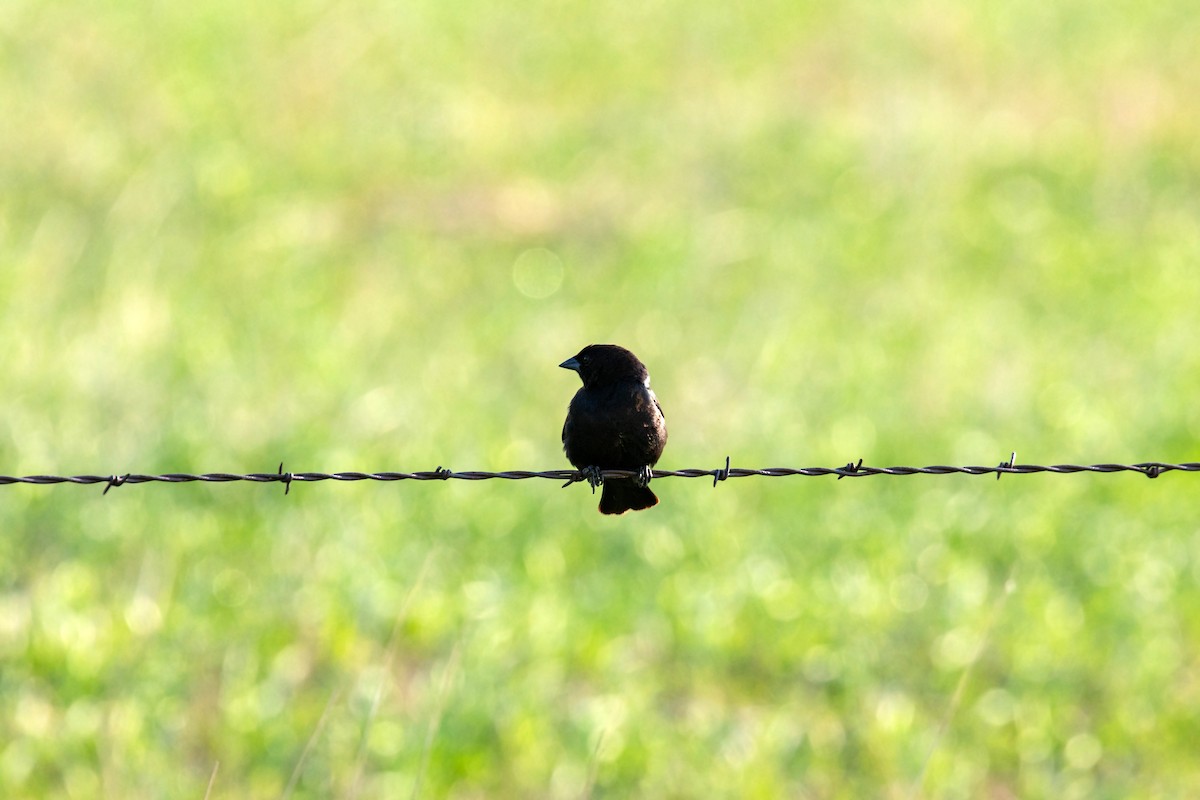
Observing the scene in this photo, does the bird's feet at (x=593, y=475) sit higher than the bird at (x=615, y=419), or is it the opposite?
the bird at (x=615, y=419)

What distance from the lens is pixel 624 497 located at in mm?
4258

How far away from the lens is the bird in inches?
160

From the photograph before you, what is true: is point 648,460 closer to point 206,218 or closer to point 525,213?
point 206,218

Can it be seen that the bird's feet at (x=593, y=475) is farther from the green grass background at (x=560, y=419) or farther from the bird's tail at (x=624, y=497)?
the green grass background at (x=560, y=419)

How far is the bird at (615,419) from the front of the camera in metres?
4.07

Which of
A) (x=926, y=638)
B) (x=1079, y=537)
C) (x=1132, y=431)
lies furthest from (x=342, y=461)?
(x=1132, y=431)

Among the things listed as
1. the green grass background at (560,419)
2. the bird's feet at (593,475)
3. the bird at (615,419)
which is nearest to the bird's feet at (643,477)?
the bird at (615,419)

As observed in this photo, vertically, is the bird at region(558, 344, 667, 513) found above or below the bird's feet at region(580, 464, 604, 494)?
above

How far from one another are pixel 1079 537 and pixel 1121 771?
2046 mm

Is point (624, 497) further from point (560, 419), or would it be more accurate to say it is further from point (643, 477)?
point (560, 419)

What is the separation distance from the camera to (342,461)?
796 centimetres

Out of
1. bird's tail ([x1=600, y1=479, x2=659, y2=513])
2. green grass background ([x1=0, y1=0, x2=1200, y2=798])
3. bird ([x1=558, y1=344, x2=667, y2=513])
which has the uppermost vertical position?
green grass background ([x1=0, y1=0, x2=1200, y2=798])

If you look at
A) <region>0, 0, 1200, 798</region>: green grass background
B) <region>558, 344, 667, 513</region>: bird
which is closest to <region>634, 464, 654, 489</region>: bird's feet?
<region>558, 344, 667, 513</region>: bird

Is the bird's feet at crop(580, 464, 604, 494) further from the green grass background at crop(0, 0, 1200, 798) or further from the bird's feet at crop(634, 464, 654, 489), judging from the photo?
the green grass background at crop(0, 0, 1200, 798)
